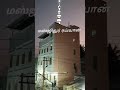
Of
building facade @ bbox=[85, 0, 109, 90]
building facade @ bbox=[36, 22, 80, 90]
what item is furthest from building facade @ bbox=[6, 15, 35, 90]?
building facade @ bbox=[85, 0, 109, 90]

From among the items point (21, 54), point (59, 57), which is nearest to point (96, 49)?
point (59, 57)

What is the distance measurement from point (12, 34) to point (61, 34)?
1.68 ft

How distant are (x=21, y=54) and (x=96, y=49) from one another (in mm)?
770

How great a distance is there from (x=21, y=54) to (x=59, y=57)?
41cm

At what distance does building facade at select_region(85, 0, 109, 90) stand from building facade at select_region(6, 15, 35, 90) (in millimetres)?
558

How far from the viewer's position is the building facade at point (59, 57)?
250 cm

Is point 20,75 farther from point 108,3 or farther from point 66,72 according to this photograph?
point 108,3

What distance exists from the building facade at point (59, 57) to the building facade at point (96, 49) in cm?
11

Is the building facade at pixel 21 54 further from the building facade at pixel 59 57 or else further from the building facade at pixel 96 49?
the building facade at pixel 96 49

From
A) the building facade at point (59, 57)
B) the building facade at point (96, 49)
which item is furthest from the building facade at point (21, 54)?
the building facade at point (96, 49)

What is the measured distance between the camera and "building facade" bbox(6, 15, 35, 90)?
258 cm

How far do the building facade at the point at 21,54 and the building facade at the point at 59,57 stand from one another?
0.11 m

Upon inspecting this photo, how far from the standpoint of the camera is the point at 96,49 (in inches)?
100

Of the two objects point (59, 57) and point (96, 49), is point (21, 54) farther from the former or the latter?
point (96, 49)
